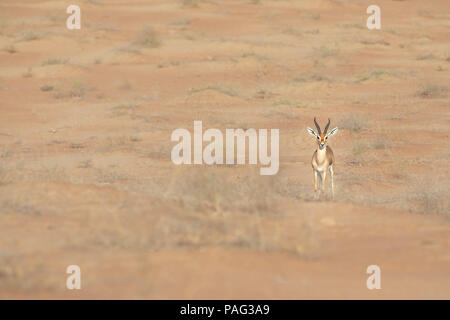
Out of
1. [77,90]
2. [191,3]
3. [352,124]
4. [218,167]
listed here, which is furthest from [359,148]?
[191,3]

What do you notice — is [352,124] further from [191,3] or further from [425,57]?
[191,3]

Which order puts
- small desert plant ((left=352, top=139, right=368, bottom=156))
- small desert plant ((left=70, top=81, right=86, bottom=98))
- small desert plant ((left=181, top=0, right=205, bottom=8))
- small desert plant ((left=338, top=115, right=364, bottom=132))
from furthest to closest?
small desert plant ((left=181, top=0, right=205, bottom=8))
small desert plant ((left=70, top=81, right=86, bottom=98))
small desert plant ((left=338, top=115, right=364, bottom=132))
small desert plant ((left=352, top=139, right=368, bottom=156))

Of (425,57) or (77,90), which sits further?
(425,57)

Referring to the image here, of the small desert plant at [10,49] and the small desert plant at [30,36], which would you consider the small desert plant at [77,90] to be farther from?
the small desert plant at [30,36]

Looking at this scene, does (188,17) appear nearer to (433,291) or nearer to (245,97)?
(245,97)

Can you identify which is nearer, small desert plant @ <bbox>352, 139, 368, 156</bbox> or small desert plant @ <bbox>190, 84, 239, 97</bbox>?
small desert plant @ <bbox>352, 139, 368, 156</bbox>

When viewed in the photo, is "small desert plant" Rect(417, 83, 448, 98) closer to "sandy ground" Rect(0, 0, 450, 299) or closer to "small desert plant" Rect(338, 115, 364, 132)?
"sandy ground" Rect(0, 0, 450, 299)

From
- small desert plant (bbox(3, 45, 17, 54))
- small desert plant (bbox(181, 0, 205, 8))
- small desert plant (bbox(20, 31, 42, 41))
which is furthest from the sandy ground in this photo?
small desert plant (bbox(181, 0, 205, 8))

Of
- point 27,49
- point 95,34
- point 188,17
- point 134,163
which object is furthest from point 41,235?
point 188,17

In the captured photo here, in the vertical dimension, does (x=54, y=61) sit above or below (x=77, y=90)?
above
